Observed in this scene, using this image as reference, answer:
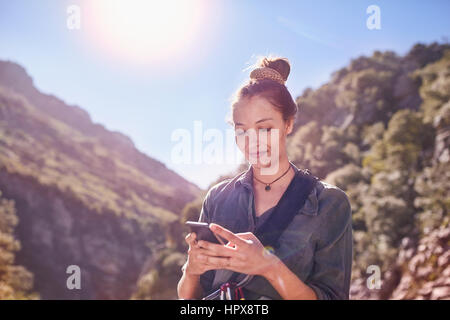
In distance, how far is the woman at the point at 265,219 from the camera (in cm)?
151

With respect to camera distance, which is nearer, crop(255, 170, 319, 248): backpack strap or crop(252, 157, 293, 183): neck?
crop(255, 170, 319, 248): backpack strap

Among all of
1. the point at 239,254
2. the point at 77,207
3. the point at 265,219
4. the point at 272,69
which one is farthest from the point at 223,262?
the point at 77,207

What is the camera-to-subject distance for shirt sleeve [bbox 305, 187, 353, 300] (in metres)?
1.70

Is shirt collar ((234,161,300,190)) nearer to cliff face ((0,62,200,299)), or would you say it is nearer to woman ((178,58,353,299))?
woman ((178,58,353,299))

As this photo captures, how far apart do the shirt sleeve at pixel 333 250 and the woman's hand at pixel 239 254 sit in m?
0.36

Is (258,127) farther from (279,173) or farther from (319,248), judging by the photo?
(319,248)

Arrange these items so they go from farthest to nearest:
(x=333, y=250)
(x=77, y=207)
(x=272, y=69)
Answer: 1. (x=77, y=207)
2. (x=272, y=69)
3. (x=333, y=250)

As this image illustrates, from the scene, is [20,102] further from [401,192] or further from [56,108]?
[401,192]

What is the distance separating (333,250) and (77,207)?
6448cm

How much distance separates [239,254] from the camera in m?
1.42

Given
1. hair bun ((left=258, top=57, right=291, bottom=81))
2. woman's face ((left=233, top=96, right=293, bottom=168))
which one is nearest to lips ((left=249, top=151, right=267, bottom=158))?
woman's face ((left=233, top=96, right=293, bottom=168))
